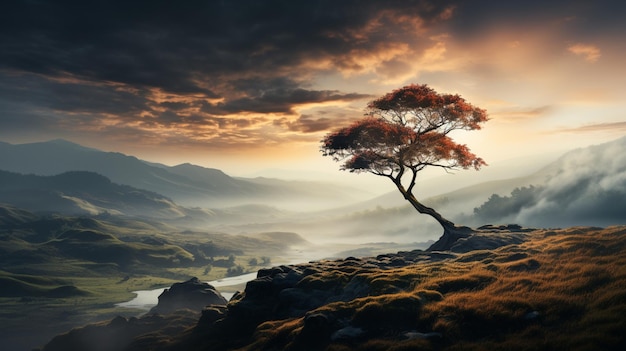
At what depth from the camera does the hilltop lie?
2953 centimetres

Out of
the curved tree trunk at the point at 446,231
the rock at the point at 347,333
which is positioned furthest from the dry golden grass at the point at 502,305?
the curved tree trunk at the point at 446,231

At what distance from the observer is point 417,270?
5212 cm

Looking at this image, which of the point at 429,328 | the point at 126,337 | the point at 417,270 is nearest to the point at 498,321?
the point at 429,328

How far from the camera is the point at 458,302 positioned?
36500 mm

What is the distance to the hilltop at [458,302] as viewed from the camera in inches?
1163

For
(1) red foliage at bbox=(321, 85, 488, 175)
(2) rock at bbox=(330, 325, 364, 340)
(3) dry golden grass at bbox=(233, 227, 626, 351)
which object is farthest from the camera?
(1) red foliage at bbox=(321, 85, 488, 175)

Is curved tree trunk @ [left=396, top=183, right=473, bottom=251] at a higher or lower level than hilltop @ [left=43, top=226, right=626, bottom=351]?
higher

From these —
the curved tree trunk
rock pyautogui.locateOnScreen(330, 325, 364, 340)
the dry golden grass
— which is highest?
the curved tree trunk

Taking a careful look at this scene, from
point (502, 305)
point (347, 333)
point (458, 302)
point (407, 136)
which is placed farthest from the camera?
point (407, 136)

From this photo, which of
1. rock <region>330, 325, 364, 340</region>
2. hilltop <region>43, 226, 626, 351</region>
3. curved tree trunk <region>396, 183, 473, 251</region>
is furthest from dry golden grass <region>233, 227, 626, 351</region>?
curved tree trunk <region>396, 183, 473, 251</region>

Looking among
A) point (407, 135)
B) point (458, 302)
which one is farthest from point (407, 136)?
point (458, 302)

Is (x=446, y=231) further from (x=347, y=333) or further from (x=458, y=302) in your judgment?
(x=347, y=333)

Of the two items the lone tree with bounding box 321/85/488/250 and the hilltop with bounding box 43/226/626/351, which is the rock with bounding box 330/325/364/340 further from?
the lone tree with bounding box 321/85/488/250

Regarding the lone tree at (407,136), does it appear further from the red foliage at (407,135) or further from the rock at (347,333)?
the rock at (347,333)
